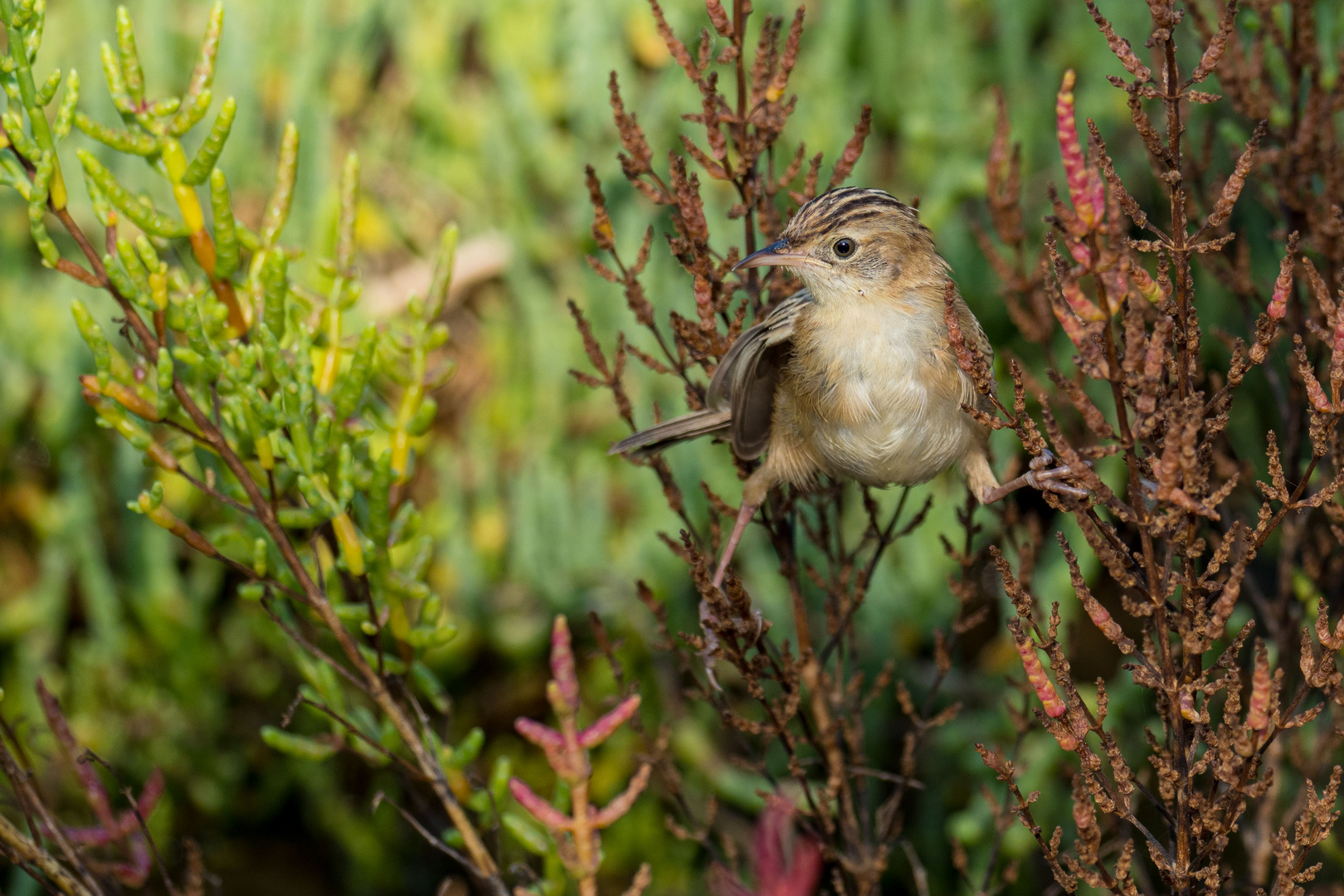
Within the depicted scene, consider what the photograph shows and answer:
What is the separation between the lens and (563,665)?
1275mm

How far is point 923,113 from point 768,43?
247cm

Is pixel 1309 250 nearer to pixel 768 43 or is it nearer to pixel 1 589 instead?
pixel 768 43

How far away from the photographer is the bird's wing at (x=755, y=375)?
6.86ft

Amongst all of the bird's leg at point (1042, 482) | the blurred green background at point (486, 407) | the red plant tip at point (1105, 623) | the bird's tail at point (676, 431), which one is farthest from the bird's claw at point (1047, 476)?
the blurred green background at point (486, 407)

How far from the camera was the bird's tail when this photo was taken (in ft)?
7.39

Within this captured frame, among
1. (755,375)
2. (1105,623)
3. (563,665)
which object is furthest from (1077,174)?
(755,375)

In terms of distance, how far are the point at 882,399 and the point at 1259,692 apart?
96 cm

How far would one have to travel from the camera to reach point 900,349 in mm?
2254

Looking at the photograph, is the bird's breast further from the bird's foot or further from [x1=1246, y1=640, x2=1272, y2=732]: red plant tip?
[x1=1246, y1=640, x2=1272, y2=732]: red plant tip

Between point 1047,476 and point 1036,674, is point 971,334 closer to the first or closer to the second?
point 1047,476

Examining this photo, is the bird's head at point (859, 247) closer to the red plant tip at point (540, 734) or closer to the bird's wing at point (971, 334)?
A: the bird's wing at point (971, 334)

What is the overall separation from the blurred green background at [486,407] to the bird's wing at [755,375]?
152 cm

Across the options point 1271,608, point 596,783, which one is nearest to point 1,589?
point 596,783

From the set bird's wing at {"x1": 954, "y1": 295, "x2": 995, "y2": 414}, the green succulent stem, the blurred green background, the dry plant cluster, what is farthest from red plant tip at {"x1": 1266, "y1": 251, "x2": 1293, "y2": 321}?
the blurred green background
